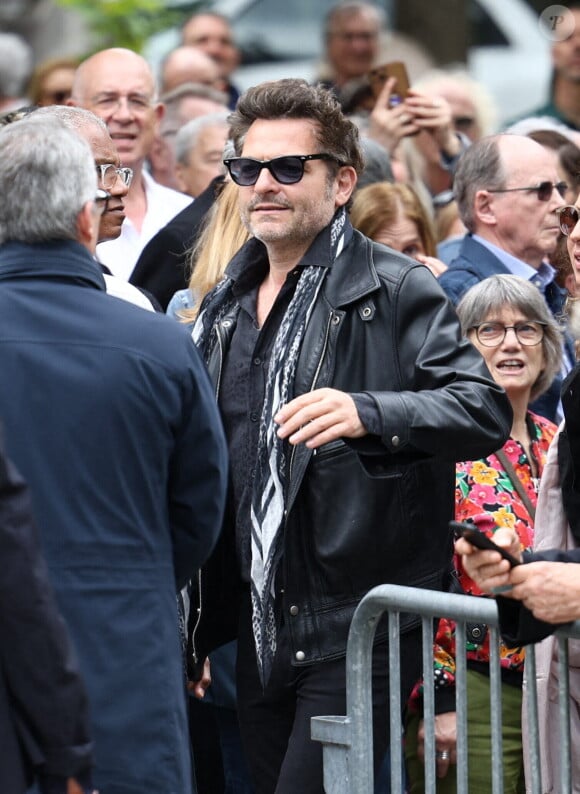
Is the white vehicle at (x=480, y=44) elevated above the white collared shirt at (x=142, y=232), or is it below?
above

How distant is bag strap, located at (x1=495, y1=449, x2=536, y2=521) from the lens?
4.77m

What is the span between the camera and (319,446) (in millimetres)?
3912

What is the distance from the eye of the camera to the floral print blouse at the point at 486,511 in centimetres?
461

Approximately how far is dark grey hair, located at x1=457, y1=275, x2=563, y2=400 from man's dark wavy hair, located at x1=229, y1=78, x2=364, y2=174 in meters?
0.94

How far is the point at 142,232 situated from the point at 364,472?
280cm

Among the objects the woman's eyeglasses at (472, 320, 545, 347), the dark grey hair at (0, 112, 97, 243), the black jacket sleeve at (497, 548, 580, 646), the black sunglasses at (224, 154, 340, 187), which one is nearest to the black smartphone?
the black jacket sleeve at (497, 548, 580, 646)

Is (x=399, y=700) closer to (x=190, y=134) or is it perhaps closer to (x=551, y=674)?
(x=551, y=674)

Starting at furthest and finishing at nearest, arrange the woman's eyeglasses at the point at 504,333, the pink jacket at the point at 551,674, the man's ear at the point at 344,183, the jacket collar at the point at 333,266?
the woman's eyeglasses at the point at 504,333, the man's ear at the point at 344,183, the jacket collar at the point at 333,266, the pink jacket at the point at 551,674

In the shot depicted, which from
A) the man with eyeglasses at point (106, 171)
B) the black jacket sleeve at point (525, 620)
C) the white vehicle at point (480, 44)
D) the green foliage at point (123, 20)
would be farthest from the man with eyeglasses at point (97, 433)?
the white vehicle at point (480, 44)

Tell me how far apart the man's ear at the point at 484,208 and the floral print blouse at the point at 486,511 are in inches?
55.1

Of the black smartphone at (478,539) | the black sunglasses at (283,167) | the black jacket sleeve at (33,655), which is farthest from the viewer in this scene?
the black sunglasses at (283,167)

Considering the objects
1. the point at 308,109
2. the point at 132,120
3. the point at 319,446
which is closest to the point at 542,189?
the point at 132,120

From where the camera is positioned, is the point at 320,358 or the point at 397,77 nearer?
the point at 320,358

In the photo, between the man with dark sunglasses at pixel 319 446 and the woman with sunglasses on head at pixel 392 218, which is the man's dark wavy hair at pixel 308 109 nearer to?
the man with dark sunglasses at pixel 319 446
